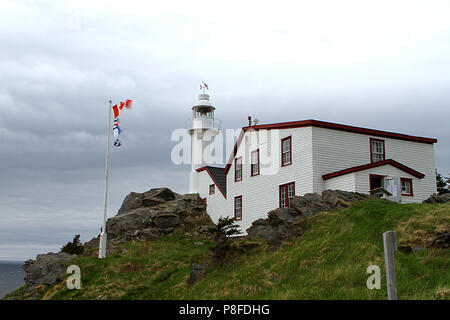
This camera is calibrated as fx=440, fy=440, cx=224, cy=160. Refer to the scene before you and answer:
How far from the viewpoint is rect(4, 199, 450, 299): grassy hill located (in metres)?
12.8

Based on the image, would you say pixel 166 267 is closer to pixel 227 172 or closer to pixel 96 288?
pixel 96 288

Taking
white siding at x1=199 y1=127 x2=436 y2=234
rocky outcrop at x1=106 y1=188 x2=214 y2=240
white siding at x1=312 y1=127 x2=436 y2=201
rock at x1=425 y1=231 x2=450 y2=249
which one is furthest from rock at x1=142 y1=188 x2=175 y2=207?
rock at x1=425 y1=231 x2=450 y2=249

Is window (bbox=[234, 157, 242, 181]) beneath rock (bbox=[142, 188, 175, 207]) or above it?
above

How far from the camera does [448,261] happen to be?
1359cm

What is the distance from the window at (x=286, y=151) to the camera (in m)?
26.7

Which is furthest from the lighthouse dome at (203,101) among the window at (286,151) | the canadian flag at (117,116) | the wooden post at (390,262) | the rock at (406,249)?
the wooden post at (390,262)

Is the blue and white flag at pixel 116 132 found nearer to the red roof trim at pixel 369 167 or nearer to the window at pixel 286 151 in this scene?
the window at pixel 286 151

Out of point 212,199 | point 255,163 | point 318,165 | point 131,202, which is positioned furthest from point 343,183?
point 131,202

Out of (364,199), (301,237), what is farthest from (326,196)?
(301,237)

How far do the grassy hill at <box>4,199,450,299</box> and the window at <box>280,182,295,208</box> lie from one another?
650 centimetres

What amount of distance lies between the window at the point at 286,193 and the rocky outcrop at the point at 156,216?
21.4 feet

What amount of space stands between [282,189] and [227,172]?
24.3 ft

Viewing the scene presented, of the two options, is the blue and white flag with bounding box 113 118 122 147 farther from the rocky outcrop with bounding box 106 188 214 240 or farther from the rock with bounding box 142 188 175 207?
the rock with bounding box 142 188 175 207

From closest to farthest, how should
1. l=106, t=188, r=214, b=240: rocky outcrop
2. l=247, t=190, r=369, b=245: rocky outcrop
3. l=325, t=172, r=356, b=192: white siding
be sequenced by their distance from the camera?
l=247, t=190, r=369, b=245: rocky outcrop < l=325, t=172, r=356, b=192: white siding < l=106, t=188, r=214, b=240: rocky outcrop
